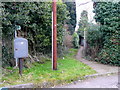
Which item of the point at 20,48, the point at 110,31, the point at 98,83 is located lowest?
the point at 98,83

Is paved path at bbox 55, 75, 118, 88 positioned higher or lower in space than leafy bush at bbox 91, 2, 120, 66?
lower

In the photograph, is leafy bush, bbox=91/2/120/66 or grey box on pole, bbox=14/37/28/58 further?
leafy bush, bbox=91/2/120/66

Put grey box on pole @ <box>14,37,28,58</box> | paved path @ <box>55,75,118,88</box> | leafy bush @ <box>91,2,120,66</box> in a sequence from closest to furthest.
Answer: paved path @ <box>55,75,118,88</box> < grey box on pole @ <box>14,37,28,58</box> < leafy bush @ <box>91,2,120,66</box>

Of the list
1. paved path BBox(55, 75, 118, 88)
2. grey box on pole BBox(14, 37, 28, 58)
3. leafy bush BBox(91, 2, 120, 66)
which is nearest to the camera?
paved path BBox(55, 75, 118, 88)

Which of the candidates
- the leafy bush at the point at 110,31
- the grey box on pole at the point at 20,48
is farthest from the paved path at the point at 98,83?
the leafy bush at the point at 110,31

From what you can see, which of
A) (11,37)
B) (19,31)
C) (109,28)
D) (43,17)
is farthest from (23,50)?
(109,28)

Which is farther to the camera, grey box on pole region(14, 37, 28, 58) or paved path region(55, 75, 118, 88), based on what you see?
grey box on pole region(14, 37, 28, 58)

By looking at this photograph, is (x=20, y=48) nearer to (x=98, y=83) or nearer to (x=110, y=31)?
(x=98, y=83)

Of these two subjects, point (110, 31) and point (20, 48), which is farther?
point (110, 31)

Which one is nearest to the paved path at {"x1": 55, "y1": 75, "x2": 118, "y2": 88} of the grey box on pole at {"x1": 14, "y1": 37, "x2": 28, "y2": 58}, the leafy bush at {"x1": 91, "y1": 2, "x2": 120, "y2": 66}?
the grey box on pole at {"x1": 14, "y1": 37, "x2": 28, "y2": 58}

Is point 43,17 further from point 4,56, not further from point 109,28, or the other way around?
point 109,28

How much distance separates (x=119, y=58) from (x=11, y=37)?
19.9 feet

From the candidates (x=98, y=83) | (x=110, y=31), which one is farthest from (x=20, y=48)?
(x=110, y=31)

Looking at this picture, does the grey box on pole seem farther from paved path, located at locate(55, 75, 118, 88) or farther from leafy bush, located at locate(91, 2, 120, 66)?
leafy bush, located at locate(91, 2, 120, 66)
